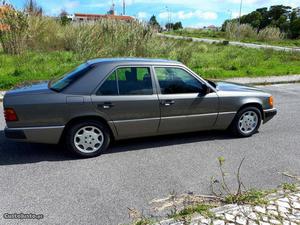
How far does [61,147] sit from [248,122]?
345 cm

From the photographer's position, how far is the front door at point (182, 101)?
4723 millimetres

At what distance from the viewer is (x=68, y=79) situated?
178 inches

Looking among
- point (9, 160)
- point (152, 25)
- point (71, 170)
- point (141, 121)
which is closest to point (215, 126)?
point (141, 121)

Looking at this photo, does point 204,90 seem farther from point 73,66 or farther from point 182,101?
point 73,66

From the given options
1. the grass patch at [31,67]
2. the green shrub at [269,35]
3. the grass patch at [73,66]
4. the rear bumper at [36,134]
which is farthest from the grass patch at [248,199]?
the green shrub at [269,35]

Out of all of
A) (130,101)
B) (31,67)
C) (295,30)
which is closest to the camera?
(130,101)

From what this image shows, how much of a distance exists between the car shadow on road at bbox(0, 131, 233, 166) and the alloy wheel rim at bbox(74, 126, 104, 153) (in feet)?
0.84

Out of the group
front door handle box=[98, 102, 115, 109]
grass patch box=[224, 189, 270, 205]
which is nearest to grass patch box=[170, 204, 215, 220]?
grass patch box=[224, 189, 270, 205]

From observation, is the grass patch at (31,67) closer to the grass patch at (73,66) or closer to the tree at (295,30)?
the grass patch at (73,66)

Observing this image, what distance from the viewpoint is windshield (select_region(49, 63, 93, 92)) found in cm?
438

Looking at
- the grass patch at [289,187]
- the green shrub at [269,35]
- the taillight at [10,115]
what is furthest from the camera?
the green shrub at [269,35]

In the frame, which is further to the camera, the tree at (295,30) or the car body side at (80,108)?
the tree at (295,30)

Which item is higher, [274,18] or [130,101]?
[274,18]

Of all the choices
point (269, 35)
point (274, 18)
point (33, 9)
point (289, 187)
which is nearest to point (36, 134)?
point (289, 187)
